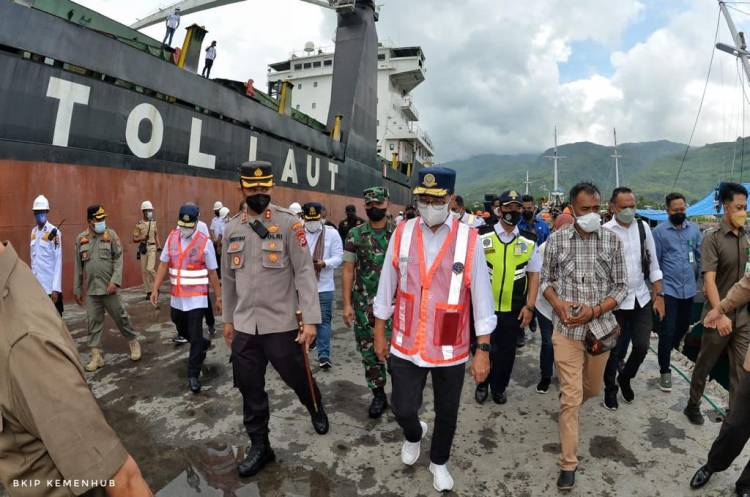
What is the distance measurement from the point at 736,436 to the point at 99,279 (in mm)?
5478

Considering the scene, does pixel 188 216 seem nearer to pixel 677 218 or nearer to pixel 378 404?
pixel 378 404

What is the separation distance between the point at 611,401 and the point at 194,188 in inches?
355

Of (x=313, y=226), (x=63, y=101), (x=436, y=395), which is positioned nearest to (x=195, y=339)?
(x=313, y=226)

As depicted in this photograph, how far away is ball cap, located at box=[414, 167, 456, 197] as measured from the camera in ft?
7.41

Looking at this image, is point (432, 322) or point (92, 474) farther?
point (432, 322)

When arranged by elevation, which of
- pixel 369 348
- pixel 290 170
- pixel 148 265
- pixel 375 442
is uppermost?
pixel 290 170

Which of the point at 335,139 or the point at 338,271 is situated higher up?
the point at 335,139

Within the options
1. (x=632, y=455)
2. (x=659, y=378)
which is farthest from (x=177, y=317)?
(x=659, y=378)

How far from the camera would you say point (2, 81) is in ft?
18.8

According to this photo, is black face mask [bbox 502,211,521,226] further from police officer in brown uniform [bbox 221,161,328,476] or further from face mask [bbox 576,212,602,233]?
police officer in brown uniform [bbox 221,161,328,476]

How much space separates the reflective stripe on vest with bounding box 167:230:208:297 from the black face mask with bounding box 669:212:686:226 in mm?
4533

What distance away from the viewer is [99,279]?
4.24 meters

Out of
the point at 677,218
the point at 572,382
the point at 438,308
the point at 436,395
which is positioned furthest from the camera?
the point at 677,218

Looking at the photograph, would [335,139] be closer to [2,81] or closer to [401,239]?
[2,81]
